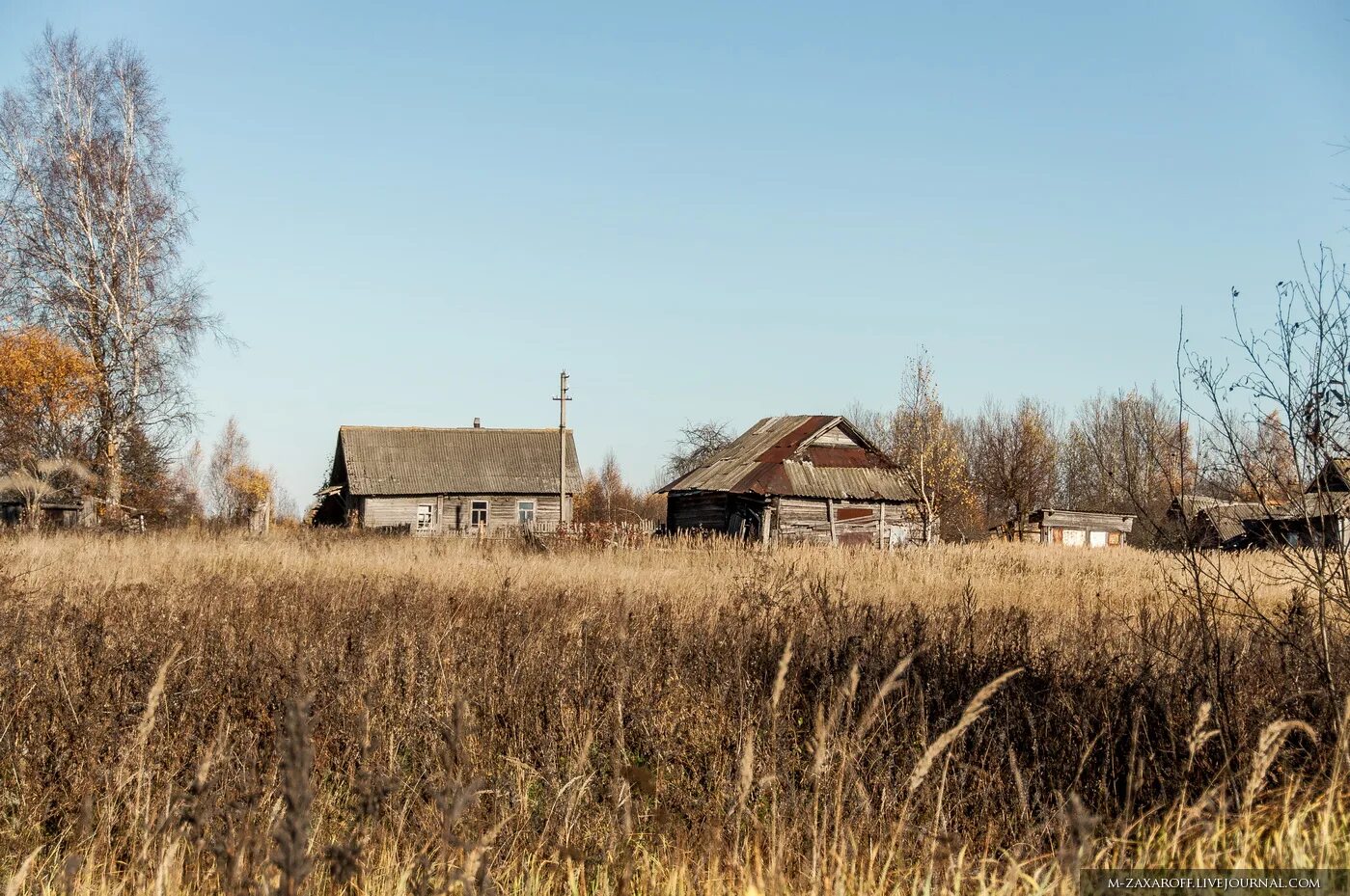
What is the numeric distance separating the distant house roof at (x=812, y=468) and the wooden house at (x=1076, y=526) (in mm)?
7826

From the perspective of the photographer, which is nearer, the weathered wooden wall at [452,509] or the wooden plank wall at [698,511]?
the wooden plank wall at [698,511]

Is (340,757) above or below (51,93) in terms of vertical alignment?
below

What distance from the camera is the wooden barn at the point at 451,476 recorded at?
4159cm

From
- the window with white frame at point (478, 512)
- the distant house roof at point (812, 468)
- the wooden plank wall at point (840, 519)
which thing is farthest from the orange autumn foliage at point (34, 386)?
the wooden plank wall at point (840, 519)

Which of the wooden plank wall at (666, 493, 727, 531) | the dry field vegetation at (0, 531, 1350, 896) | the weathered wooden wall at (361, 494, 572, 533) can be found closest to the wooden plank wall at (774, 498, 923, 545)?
the wooden plank wall at (666, 493, 727, 531)

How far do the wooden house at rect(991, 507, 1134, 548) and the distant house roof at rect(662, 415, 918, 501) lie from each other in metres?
7.83

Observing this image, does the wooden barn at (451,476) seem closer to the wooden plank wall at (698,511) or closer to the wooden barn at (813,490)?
the wooden plank wall at (698,511)

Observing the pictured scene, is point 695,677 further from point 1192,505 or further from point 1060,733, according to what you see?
point 1192,505

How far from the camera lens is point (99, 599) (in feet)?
26.1

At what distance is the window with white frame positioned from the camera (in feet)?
140

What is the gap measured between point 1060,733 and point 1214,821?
7.03 ft

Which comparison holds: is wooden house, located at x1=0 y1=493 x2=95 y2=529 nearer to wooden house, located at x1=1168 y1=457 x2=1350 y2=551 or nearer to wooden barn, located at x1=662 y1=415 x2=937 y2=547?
wooden barn, located at x1=662 y1=415 x2=937 y2=547

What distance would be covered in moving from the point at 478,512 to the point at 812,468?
638 inches

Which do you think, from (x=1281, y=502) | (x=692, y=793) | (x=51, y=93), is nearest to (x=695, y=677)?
(x=692, y=793)
